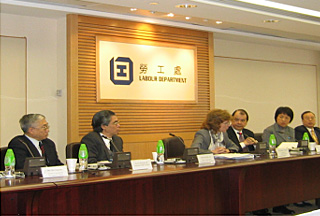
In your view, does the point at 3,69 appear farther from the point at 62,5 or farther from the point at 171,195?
the point at 171,195

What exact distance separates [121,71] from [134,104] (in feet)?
1.81

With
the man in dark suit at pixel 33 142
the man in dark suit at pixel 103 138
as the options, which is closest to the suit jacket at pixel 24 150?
the man in dark suit at pixel 33 142

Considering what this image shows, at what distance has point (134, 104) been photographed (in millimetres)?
7109

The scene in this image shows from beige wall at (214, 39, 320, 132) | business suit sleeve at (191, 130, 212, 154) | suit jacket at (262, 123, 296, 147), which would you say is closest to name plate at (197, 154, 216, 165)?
business suit sleeve at (191, 130, 212, 154)

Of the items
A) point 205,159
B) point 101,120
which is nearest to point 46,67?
point 101,120

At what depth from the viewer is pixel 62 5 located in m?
6.24

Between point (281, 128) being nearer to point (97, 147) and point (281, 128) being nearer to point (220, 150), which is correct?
point (220, 150)

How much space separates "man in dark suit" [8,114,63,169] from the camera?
4246mm

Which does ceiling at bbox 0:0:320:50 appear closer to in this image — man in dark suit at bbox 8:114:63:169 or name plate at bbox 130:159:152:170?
man in dark suit at bbox 8:114:63:169

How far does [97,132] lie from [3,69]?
7.19 ft

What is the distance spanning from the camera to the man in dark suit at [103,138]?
470cm

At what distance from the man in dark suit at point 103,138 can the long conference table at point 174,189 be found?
0.82 metres

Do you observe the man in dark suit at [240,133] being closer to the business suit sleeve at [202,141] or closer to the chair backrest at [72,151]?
the business suit sleeve at [202,141]

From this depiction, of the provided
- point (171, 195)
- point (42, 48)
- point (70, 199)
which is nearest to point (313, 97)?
point (42, 48)
